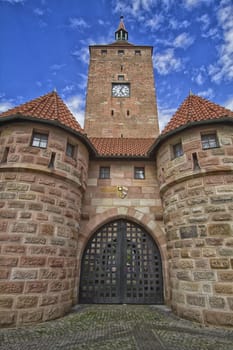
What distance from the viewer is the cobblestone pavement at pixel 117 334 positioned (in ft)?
11.7

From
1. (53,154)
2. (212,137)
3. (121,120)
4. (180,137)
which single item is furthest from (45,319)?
(121,120)

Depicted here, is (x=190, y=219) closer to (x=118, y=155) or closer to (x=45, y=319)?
(x=118, y=155)

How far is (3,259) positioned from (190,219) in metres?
4.80

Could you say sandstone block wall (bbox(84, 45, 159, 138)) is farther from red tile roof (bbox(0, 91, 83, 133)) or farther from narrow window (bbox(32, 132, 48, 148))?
narrow window (bbox(32, 132, 48, 148))

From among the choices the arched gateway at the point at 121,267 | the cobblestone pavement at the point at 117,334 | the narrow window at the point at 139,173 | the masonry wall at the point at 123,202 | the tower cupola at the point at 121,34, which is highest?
the tower cupola at the point at 121,34

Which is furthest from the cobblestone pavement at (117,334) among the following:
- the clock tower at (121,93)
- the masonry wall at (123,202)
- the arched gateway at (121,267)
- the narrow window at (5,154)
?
the clock tower at (121,93)

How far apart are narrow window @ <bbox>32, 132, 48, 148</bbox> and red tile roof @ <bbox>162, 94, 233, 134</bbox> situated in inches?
150

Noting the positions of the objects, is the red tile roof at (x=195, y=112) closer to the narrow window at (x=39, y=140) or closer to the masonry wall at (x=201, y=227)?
the masonry wall at (x=201, y=227)

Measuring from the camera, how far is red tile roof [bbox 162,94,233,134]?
6.16 meters

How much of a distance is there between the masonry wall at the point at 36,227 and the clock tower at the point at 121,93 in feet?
22.3

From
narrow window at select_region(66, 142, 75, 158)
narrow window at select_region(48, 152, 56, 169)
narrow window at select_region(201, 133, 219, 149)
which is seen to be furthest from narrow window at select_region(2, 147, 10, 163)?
narrow window at select_region(201, 133, 219, 149)

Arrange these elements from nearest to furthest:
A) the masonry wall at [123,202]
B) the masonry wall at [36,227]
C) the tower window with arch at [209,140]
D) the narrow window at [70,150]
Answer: the masonry wall at [36,227] → the tower window with arch at [209,140] → the narrow window at [70,150] → the masonry wall at [123,202]

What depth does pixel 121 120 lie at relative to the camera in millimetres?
13016

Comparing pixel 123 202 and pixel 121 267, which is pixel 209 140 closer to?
pixel 123 202
